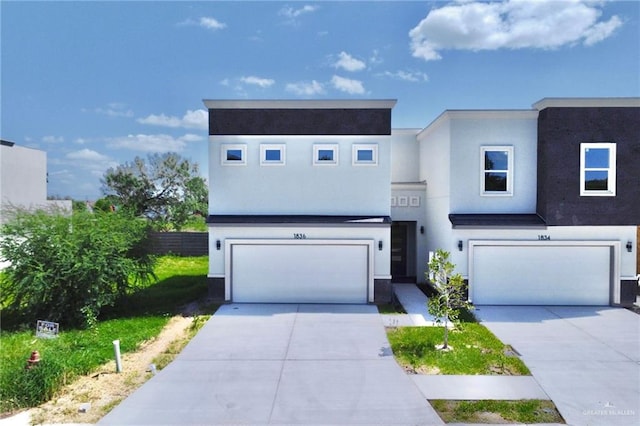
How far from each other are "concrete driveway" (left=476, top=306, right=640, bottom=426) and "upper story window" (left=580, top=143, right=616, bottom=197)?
138 inches

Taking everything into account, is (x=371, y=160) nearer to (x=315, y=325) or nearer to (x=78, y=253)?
(x=315, y=325)

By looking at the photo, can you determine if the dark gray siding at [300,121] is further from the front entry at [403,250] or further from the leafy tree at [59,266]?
the leafy tree at [59,266]

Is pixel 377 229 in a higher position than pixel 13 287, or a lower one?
higher

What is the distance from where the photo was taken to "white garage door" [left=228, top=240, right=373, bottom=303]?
10.5 meters

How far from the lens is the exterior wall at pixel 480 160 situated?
414 inches

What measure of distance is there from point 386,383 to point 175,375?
3.77 metres

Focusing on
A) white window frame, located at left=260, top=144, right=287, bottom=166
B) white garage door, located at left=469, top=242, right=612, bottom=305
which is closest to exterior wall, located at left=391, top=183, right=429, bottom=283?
white garage door, located at left=469, top=242, right=612, bottom=305

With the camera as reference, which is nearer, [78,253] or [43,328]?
[43,328]

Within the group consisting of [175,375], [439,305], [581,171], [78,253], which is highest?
[581,171]

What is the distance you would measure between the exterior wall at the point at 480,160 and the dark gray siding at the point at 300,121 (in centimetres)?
237

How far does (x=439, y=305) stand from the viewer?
745cm

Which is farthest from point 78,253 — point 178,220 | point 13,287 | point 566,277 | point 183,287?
point 178,220

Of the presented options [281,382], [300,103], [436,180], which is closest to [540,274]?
[436,180]

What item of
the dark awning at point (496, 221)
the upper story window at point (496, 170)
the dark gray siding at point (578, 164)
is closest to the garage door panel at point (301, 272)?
the dark awning at point (496, 221)
